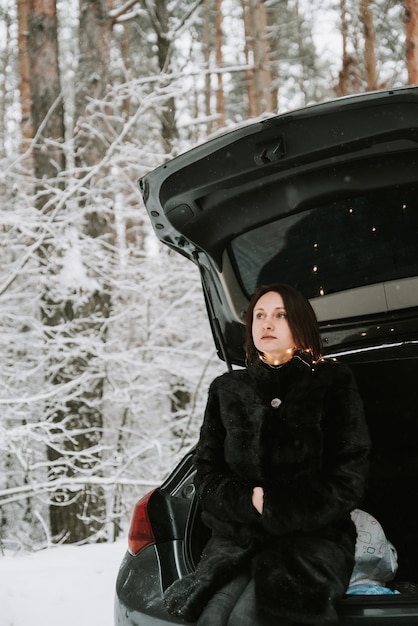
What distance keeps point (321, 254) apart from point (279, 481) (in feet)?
4.14

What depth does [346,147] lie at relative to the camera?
87.0 inches

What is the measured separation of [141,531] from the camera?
243cm

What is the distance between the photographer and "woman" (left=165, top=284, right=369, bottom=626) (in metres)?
1.83

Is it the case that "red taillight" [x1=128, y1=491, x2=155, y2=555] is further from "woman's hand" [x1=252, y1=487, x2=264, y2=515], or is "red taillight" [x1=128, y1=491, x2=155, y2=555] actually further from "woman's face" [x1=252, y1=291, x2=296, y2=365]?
"woman's face" [x1=252, y1=291, x2=296, y2=365]

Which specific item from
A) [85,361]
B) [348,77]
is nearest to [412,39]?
[348,77]

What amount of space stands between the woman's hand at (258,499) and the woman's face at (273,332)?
0.43 m

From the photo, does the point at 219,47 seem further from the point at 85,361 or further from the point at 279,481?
the point at 279,481

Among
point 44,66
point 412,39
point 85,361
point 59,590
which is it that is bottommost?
point 59,590

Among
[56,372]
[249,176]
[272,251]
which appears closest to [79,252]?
[56,372]

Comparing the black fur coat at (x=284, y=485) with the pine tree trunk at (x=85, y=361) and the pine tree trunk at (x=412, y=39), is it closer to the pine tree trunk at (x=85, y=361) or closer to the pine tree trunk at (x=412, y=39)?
the pine tree trunk at (x=85, y=361)

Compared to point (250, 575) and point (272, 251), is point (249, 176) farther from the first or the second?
point (250, 575)

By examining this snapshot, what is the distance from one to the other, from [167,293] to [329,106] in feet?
22.3

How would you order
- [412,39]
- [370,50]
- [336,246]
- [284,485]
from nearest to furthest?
1. [284,485]
2. [336,246]
3. [412,39]
4. [370,50]

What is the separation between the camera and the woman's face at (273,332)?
224 cm
